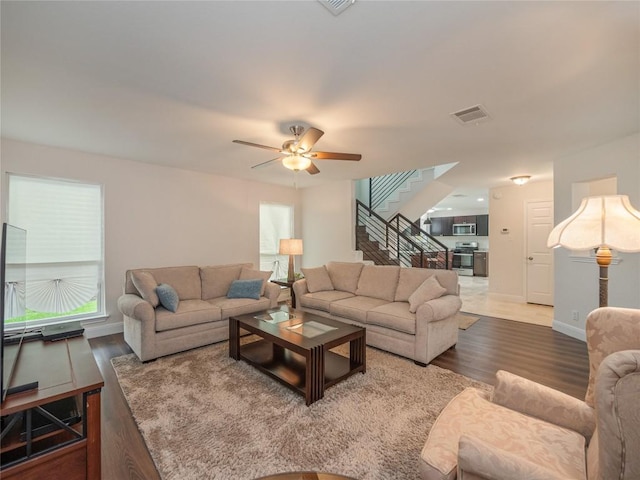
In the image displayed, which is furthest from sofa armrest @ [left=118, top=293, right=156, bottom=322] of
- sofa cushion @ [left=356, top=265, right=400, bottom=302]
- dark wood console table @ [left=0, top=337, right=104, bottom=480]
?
sofa cushion @ [left=356, top=265, right=400, bottom=302]

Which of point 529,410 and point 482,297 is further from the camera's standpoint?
point 482,297

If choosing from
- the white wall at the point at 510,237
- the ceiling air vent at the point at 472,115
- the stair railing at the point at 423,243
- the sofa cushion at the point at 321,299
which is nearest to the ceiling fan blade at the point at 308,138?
the ceiling air vent at the point at 472,115

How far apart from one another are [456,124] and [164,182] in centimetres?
427

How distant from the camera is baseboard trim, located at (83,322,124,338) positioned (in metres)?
3.76

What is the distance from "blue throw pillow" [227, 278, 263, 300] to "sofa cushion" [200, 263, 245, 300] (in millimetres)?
157

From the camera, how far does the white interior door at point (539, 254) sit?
5570mm

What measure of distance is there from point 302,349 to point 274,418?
0.52m

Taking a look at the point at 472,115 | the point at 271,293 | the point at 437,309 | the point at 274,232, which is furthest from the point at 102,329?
the point at 472,115

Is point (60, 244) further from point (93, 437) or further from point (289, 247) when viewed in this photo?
point (93, 437)

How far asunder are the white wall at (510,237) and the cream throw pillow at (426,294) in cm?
388

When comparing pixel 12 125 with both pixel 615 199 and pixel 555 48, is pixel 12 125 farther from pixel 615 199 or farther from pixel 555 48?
pixel 615 199

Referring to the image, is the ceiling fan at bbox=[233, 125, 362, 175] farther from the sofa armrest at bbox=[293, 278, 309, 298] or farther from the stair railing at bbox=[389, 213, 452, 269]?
the stair railing at bbox=[389, 213, 452, 269]

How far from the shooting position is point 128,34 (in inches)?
64.1

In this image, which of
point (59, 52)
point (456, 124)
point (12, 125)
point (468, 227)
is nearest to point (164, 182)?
point (12, 125)
